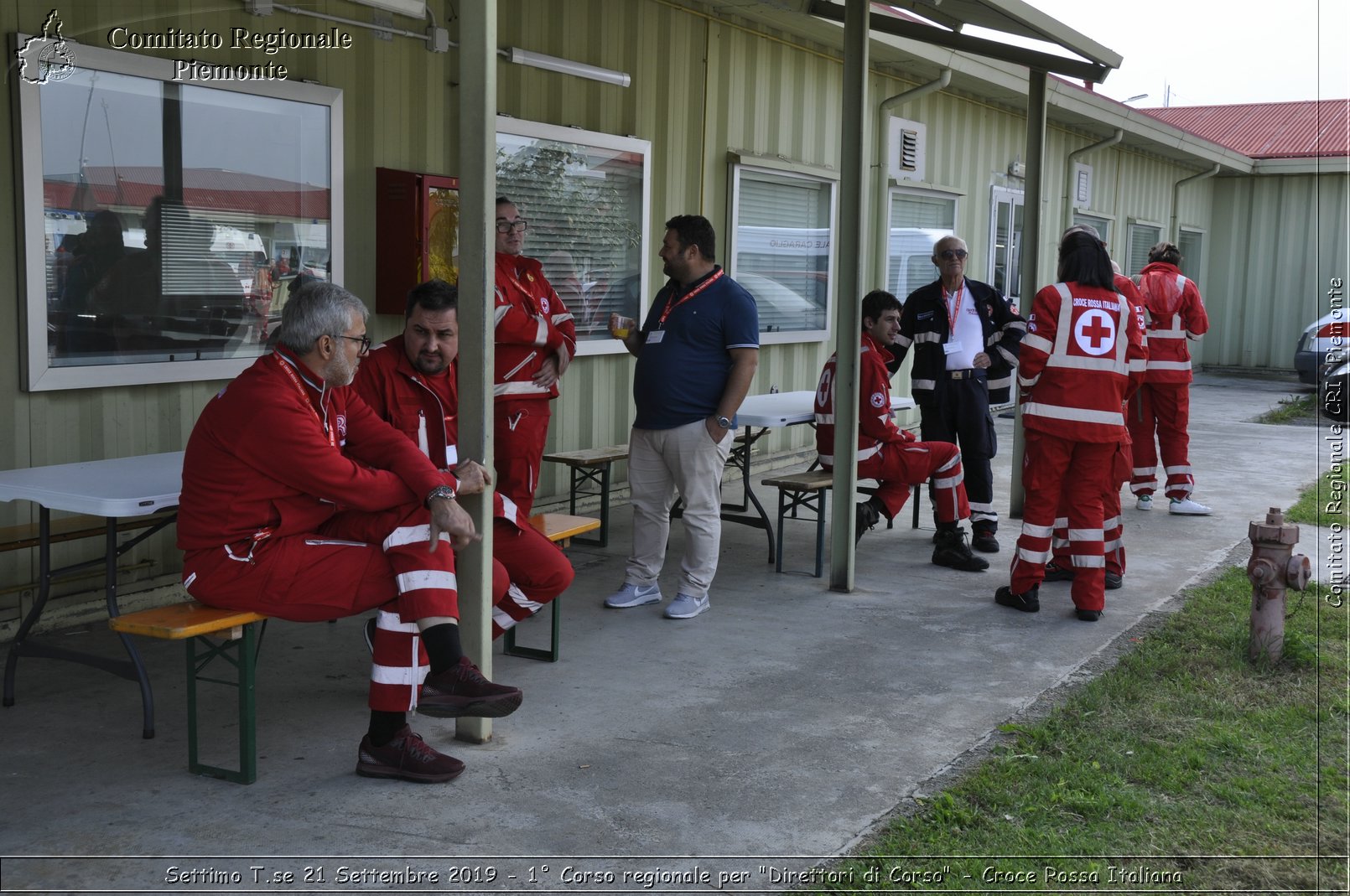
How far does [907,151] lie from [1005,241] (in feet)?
11.5

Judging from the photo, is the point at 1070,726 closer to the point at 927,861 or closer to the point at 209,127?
the point at 927,861

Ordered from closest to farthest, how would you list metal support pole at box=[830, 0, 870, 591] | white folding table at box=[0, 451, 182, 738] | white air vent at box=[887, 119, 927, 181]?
white folding table at box=[0, 451, 182, 738] < metal support pole at box=[830, 0, 870, 591] < white air vent at box=[887, 119, 927, 181]

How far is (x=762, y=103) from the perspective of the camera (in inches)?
399

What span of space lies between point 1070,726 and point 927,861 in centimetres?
132

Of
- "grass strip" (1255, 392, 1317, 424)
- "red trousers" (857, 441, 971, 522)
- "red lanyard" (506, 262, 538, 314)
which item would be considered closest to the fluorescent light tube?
"red lanyard" (506, 262, 538, 314)

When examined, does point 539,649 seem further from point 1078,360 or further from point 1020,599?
point 1078,360

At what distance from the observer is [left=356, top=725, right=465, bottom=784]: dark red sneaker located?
3.90m

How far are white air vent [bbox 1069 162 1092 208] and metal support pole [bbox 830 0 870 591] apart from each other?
10.8 meters

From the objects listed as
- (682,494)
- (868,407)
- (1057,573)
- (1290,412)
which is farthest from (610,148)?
(1290,412)

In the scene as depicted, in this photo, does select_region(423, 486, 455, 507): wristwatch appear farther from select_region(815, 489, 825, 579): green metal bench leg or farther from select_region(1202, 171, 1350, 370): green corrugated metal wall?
select_region(1202, 171, 1350, 370): green corrugated metal wall

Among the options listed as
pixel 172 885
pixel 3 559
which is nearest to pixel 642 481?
pixel 3 559

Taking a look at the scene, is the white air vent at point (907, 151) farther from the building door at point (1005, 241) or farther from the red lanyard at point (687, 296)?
the red lanyard at point (687, 296)

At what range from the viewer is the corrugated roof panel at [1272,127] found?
902 inches

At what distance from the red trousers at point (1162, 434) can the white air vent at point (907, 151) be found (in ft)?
12.8
